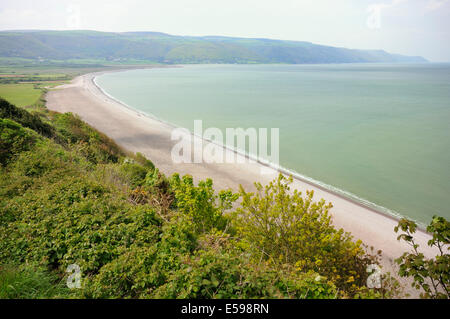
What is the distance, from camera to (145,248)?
19.8 feet

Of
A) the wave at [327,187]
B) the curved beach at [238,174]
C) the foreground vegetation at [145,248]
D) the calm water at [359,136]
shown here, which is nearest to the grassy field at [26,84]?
the curved beach at [238,174]

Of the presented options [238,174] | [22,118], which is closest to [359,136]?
[238,174]

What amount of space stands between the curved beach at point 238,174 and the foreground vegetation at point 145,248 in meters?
3.52

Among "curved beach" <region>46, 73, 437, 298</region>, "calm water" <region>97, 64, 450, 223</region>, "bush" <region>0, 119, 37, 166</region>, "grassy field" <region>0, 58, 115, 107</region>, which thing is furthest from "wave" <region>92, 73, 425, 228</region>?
"grassy field" <region>0, 58, 115, 107</region>

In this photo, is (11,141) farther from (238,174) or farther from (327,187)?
(327,187)

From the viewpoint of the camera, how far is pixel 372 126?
41.8m

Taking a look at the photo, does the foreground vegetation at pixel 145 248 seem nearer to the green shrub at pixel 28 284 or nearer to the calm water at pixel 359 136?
the green shrub at pixel 28 284

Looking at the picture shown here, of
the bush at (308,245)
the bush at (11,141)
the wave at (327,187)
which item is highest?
the bush at (11,141)

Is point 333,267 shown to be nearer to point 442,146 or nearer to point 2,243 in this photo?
point 2,243

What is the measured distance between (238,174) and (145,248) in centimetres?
1580

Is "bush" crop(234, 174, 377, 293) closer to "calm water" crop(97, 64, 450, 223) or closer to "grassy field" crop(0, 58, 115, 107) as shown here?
"calm water" crop(97, 64, 450, 223)

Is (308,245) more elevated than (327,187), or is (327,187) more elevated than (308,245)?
(308,245)

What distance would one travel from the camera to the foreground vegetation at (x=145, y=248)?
4.93m
